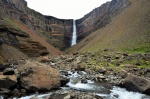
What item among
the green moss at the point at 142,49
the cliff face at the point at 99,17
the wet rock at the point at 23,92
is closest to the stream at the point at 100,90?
the wet rock at the point at 23,92

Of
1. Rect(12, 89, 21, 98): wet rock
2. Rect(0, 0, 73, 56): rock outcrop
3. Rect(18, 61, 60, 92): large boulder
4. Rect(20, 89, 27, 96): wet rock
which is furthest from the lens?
Rect(0, 0, 73, 56): rock outcrop

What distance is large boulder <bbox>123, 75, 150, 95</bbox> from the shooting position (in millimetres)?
20834

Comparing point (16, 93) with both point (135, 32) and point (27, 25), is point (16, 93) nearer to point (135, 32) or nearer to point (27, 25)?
point (135, 32)

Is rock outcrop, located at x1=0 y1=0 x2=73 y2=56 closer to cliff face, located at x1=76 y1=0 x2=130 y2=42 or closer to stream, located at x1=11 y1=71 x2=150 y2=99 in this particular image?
cliff face, located at x1=76 y1=0 x2=130 y2=42

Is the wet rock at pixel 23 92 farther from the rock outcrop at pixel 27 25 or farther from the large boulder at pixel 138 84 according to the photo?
the rock outcrop at pixel 27 25

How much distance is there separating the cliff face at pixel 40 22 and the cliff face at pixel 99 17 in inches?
366

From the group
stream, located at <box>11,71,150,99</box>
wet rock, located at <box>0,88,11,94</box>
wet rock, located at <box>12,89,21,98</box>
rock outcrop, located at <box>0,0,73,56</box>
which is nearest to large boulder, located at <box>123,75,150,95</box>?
stream, located at <box>11,71,150,99</box>

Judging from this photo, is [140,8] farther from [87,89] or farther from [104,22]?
[87,89]

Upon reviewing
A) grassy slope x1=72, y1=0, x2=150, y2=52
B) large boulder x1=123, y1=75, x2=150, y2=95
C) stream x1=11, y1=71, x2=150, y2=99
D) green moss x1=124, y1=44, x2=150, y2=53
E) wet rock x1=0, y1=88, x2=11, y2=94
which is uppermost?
grassy slope x1=72, y1=0, x2=150, y2=52

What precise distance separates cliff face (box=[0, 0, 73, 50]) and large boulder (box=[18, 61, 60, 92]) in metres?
65.3

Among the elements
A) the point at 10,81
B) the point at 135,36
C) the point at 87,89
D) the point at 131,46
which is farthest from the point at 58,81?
the point at 135,36

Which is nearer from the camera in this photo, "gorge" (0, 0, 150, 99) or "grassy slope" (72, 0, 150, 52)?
"gorge" (0, 0, 150, 99)

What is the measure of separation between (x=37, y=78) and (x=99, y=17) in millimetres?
120060

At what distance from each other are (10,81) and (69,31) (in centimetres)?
13924
